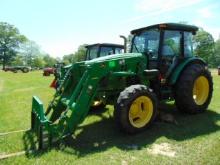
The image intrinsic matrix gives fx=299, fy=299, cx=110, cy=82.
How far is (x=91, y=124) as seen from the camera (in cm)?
767

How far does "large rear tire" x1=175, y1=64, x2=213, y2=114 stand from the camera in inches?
303

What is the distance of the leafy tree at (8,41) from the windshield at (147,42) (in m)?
85.8

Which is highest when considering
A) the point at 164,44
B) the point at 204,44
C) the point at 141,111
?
the point at 204,44

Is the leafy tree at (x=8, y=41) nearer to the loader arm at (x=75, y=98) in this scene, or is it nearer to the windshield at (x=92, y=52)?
the windshield at (x=92, y=52)

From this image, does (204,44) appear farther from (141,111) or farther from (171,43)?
(141,111)

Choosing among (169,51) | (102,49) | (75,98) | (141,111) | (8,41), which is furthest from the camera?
(8,41)

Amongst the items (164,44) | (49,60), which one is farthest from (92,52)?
(49,60)

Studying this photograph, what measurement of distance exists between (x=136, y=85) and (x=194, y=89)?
8.53 feet

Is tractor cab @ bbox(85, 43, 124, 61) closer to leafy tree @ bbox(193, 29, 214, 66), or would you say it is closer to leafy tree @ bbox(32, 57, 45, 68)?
leafy tree @ bbox(193, 29, 214, 66)

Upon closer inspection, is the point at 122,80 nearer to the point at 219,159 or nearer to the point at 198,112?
the point at 198,112

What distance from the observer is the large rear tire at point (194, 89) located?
7.71 meters

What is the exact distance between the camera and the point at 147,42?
8211 mm

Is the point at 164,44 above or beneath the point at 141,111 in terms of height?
above

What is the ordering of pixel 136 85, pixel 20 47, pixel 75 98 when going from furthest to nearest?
1. pixel 20 47
2. pixel 136 85
3. pixel 75 98
